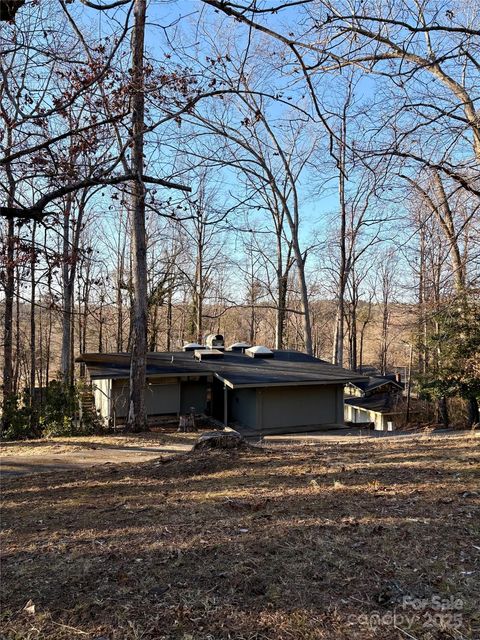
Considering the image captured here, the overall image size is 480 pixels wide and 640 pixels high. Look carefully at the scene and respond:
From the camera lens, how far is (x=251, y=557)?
2.85 m

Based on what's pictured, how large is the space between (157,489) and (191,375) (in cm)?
1315

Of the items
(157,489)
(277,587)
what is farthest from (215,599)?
(157,489)

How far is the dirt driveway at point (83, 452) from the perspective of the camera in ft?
24.1

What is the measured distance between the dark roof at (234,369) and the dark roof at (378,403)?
710cm

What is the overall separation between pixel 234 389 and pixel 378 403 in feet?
38.4

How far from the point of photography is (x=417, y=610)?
222cm

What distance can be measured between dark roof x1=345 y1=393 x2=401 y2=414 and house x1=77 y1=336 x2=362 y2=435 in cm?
736

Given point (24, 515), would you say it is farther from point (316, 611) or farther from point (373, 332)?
point (373, 332)

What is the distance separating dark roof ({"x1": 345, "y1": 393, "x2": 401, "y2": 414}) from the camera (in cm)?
2500

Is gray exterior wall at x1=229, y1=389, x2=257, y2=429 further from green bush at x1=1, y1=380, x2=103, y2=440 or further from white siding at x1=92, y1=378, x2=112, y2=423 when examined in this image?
green bush at x1=1, y1=380, x2=103, y2=440

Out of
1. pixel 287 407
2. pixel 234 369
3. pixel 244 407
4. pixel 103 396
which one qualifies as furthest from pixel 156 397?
pixel 287 407

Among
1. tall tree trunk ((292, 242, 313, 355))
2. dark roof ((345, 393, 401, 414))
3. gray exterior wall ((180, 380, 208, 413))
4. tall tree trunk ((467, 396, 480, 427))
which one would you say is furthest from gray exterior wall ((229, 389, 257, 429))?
dark roof ((345, 393, 401, 414))

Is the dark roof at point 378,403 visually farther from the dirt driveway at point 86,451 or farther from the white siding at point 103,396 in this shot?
the dirt driveway at point 86,451

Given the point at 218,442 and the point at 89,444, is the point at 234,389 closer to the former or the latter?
the point at 89,444
